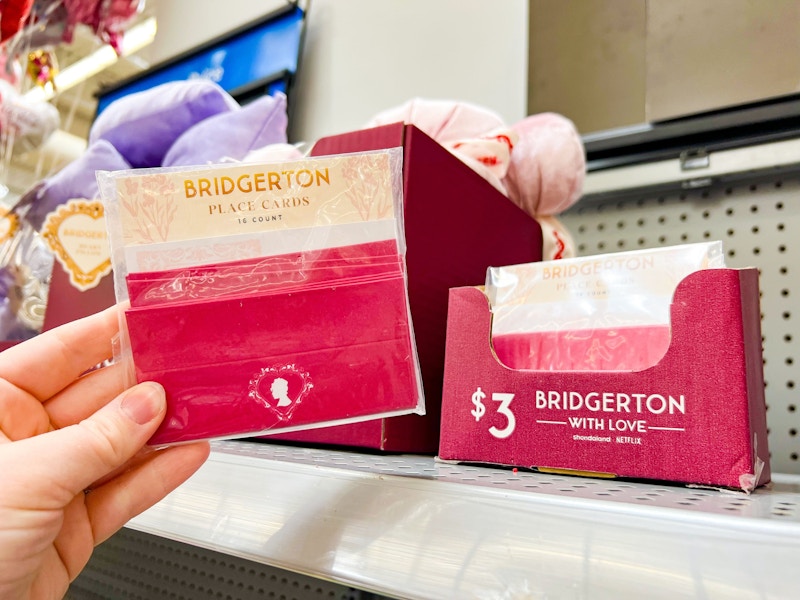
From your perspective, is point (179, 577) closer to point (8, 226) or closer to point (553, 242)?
point (8, 226)

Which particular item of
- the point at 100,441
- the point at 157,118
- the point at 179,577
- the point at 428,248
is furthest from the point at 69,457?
the point at 157,118

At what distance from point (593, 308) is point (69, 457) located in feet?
1.19

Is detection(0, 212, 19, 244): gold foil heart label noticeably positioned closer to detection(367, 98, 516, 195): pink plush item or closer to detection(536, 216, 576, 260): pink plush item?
detection(367, 98, 516, 195): pink plush item

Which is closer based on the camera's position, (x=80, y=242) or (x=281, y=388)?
(x=281, y=388)

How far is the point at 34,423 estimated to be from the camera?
43 centimetres

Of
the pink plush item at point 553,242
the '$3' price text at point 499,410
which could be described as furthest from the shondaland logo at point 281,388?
the pink plush item at point 553,242

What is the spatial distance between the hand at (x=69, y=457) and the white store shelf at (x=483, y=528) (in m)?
0.06

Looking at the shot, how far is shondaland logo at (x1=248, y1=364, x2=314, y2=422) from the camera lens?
374 mm

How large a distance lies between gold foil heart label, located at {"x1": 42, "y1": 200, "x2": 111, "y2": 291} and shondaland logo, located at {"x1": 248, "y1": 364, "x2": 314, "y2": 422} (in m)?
0.55

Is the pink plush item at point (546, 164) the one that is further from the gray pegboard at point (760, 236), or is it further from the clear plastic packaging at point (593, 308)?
the clear plastic packaging at point (593, 308)

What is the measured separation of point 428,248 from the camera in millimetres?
579

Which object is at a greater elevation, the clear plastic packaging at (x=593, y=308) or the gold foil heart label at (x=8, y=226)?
the gold foil heart label at (x=8, y=226)

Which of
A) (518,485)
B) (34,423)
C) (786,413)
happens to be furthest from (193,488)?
(786,413)

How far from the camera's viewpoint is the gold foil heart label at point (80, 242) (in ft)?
2.71
